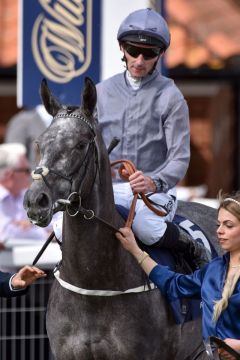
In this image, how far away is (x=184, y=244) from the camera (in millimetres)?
8461

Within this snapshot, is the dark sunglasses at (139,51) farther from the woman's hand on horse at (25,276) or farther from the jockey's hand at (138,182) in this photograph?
the woman's hand on horse at (25,276)

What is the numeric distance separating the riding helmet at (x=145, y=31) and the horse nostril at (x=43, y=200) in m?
1.42

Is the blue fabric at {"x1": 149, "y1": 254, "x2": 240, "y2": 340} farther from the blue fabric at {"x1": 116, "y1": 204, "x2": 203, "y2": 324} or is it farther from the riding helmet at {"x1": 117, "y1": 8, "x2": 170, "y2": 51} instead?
the riding helmet at {"x1": 117, "y1": 8, "x2": 170, "y2": 51}

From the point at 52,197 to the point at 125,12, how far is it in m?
3.74

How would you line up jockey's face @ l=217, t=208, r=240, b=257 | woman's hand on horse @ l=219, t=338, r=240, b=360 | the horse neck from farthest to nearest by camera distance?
1. the horse neck
2. jockey's face @ l=217, t=208, r=240, b=257
3. woman's hand on horse @ l=219, t=338, r=240, b=360

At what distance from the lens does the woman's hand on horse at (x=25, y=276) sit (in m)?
7.73

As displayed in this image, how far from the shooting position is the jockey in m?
8.35

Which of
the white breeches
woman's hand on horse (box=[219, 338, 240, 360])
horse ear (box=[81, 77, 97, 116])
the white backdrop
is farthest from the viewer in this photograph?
the white backdrop

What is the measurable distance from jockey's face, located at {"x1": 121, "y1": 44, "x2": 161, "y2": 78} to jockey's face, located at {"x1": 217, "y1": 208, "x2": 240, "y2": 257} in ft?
4.55

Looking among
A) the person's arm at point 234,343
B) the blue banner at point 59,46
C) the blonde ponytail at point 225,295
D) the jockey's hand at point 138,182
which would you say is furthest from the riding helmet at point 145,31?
the blue banner at point 59,46

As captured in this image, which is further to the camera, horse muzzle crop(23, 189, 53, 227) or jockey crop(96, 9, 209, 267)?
jockey crop(96, 9, 209, 267)

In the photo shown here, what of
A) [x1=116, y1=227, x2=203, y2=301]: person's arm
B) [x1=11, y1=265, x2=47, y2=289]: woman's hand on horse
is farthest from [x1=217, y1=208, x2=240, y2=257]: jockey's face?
[x1=11, y1=265, x2=47, y2=289]: woman's hand on horse

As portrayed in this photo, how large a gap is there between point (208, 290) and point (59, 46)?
425 centimetres

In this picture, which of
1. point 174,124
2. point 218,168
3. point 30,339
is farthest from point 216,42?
point 174,124
